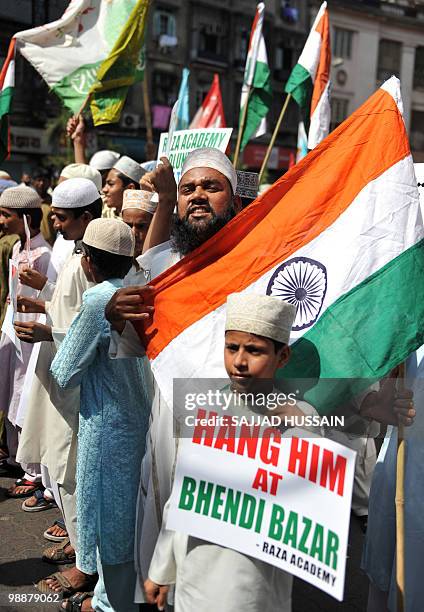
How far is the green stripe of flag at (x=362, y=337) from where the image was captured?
2.52m

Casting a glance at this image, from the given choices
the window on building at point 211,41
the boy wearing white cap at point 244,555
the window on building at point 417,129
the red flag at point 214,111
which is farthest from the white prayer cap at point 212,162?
the window on building at point 417,129

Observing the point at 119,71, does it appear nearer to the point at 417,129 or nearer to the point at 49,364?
the point at 49,364

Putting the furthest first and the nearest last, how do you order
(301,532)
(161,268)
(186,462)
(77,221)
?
(77,221) < (161,268) < (186,462) < (301,532)

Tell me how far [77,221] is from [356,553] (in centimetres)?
247

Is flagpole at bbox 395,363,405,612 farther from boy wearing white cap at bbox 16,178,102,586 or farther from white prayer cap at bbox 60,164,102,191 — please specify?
white prayer cap at bbox 60,164,102,191

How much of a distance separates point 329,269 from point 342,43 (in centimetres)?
4040

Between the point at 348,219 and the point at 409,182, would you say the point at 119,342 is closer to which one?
the point at 348,219

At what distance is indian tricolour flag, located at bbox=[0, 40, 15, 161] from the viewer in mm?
6553

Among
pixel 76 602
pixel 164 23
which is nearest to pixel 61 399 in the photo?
pixel 76 602

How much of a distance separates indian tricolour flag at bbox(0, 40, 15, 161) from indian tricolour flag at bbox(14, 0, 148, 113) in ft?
0.63

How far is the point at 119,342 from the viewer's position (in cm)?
285

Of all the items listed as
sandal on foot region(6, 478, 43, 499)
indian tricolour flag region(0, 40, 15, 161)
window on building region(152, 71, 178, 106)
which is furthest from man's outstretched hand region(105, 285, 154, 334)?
window on building region(152, 71, 178, 106)

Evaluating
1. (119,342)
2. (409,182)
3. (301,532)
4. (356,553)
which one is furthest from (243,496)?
(356,553)

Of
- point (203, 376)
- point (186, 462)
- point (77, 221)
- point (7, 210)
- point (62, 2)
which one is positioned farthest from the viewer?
point (62, 2)
